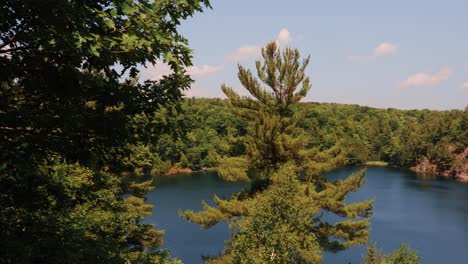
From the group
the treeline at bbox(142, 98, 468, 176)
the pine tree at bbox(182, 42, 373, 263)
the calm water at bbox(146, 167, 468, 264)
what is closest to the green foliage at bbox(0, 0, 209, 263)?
the pine tree at bbox(182, 42, 373, 263)

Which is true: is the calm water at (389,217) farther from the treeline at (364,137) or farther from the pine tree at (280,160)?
the pine tree at (280,160)

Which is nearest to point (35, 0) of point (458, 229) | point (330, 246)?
point (330, 246)

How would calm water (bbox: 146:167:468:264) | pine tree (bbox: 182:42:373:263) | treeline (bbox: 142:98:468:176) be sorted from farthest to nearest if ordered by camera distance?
treeline (bbox: 142:98:468:176) → calm water (bbox: 146:167:468:264) → pine tree (bbox: 182:42:373:263)

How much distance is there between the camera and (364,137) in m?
154

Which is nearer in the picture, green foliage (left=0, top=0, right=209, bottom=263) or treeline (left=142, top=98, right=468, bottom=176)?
green foliage (left=0, top=0, right=209, bottom=263)

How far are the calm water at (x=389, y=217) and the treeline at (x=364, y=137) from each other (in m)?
12.9

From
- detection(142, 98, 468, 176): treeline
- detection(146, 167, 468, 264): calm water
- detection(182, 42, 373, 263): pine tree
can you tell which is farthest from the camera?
detection(142, 98, 468, 176): treeline

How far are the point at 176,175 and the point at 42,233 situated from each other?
331 ft

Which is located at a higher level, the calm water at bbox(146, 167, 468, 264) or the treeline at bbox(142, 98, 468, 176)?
the treeline at bbox(142, 98, 468, 176)

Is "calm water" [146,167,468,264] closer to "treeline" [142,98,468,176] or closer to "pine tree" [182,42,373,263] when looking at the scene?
"treeline" [142,98,468,176]

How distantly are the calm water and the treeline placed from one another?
1290 cm

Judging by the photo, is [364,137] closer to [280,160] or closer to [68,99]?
[280,160]

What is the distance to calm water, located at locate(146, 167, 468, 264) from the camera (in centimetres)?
4505

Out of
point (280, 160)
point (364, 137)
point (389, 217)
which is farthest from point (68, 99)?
point (364, 137)
